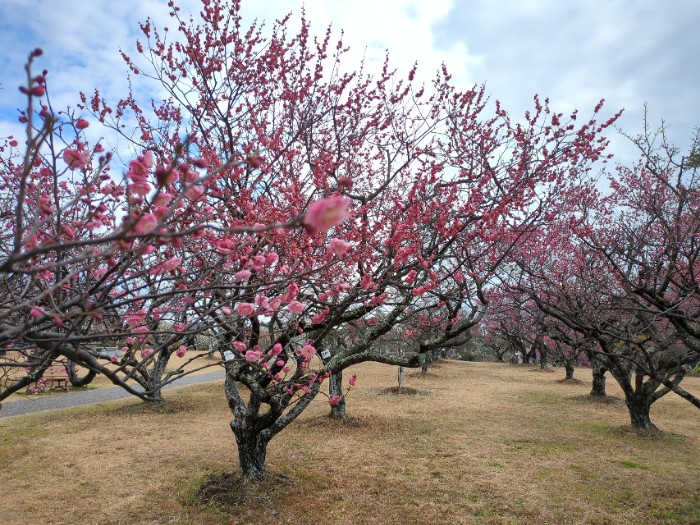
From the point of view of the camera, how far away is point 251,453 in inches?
266

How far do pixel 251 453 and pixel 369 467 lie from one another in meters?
2.34

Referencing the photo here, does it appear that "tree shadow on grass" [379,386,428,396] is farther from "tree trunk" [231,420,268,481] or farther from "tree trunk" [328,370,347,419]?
"tree trunk" [231,420,268,481]

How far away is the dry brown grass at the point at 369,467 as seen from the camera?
19.9 feet

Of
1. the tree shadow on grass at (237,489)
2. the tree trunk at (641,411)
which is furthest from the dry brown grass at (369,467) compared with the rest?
the tree trunk at (641,411)

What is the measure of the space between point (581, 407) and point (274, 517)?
12.0 meters

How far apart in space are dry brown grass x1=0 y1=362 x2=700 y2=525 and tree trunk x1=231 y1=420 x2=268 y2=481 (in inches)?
8.3

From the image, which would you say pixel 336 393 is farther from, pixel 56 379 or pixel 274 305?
pixel 56 379

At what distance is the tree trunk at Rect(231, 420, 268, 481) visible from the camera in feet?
22.0

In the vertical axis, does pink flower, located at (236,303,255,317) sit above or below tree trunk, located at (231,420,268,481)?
above

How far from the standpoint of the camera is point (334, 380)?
11633 mm

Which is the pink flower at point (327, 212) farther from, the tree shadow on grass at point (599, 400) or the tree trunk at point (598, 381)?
the tree trunk at point (598, 381)

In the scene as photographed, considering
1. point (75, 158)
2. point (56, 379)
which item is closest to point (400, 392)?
point (56, 379)

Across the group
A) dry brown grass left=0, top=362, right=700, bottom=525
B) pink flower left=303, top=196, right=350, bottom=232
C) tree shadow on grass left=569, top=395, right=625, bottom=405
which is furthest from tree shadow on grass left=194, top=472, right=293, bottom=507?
tree shadow on grass left=569, top=395, right=625, bottom=405

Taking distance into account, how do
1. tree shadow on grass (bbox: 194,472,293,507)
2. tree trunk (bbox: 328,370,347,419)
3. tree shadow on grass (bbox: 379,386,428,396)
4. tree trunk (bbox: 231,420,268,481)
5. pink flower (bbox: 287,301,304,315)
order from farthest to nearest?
tree shadow on grass (bbox: 379,386,428,396) < tree trunk (bbox: 328,370,347,419) < tree trunk (bbox: 231,420,268,481) < tree shadow on grass (bbox: 194,472,293,507) < pink flower (bbox: 287,301,304,315)
